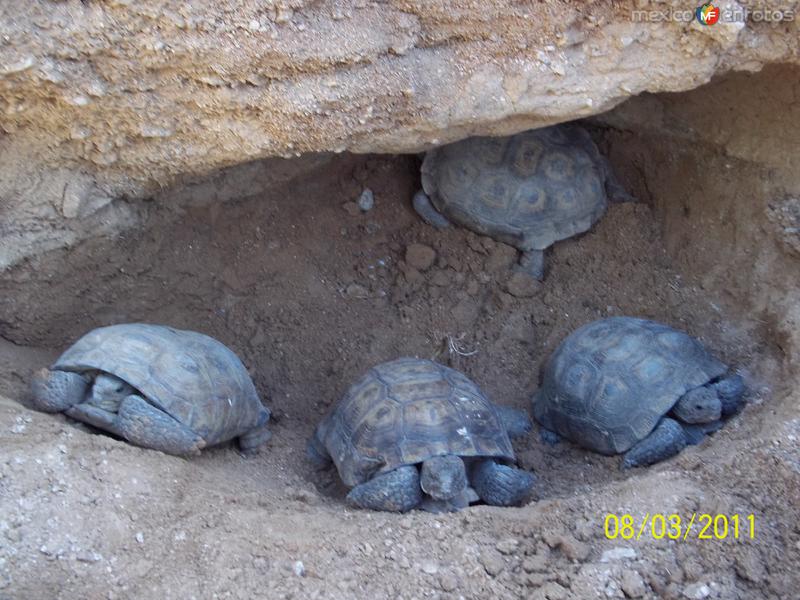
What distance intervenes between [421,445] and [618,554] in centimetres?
110

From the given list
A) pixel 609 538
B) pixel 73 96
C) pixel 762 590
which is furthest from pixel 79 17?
pixel 762 590

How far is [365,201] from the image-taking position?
5555mm

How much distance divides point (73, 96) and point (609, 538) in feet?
9.75

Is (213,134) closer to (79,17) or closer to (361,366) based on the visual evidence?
(79,17)

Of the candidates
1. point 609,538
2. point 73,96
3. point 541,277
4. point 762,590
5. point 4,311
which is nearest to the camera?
point 762,590

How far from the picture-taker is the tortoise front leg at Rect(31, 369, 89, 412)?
12.7 feet

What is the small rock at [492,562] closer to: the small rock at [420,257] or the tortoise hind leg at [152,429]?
the tortoise hind leg at [152,429]

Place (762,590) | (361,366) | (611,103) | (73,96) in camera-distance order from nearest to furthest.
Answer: (762,590) < (73,96) < (611,103) < (361,366)

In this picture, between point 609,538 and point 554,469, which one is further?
point 554,469

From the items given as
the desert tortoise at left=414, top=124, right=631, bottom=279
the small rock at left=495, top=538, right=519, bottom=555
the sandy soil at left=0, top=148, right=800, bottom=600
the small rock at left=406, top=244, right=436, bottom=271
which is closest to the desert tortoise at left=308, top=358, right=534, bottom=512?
the sandy soil at left=0, top=148, right=800, bottom=600

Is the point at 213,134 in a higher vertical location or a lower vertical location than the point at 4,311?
higher

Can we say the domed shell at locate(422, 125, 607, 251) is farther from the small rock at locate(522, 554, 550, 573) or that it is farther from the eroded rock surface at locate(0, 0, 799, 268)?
the small rock at locate(522, 554, 550, 573)

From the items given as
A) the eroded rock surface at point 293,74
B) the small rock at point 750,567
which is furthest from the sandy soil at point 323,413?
the eroded rock surface at point 293,74

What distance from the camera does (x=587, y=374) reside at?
179 inches
